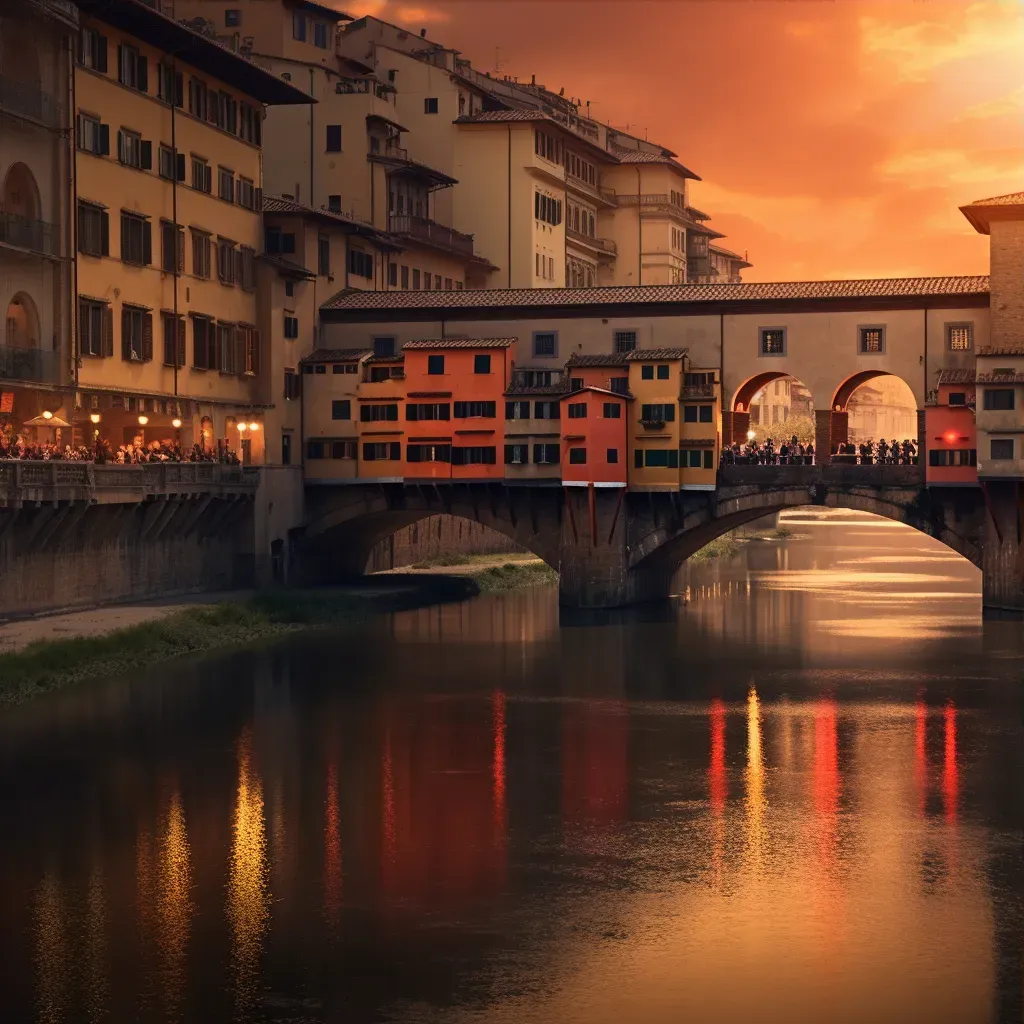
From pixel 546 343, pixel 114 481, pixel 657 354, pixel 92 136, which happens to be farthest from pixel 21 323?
pixel 657 354

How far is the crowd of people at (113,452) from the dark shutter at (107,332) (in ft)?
9.91

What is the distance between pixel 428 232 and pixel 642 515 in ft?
92.7

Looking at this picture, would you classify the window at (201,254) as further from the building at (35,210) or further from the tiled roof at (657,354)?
the tiled roof at (657,354)

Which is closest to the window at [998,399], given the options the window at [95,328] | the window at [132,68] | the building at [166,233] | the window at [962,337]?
the window at [962,337]

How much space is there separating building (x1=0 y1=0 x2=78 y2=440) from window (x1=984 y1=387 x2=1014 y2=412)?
32.6 metres

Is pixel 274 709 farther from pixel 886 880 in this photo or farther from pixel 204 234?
pixel 204 234

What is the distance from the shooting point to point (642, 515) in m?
78.3

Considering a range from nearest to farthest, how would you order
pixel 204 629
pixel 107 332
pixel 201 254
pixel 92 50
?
1. pixel 204 629
2. pixel 92 50
3. pixel 107 332
4. pixel 201 254

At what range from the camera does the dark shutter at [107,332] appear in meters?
66.2

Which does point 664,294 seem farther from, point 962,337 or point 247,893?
point 247,893

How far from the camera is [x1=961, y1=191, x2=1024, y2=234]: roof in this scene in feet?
236

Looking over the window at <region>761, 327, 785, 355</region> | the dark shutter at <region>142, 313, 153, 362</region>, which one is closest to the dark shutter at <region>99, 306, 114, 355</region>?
the dark shutter at <region>142, 313, 153, 362</region>

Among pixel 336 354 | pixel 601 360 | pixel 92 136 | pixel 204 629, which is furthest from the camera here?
pixel 336 354

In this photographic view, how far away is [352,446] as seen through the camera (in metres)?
80.6
